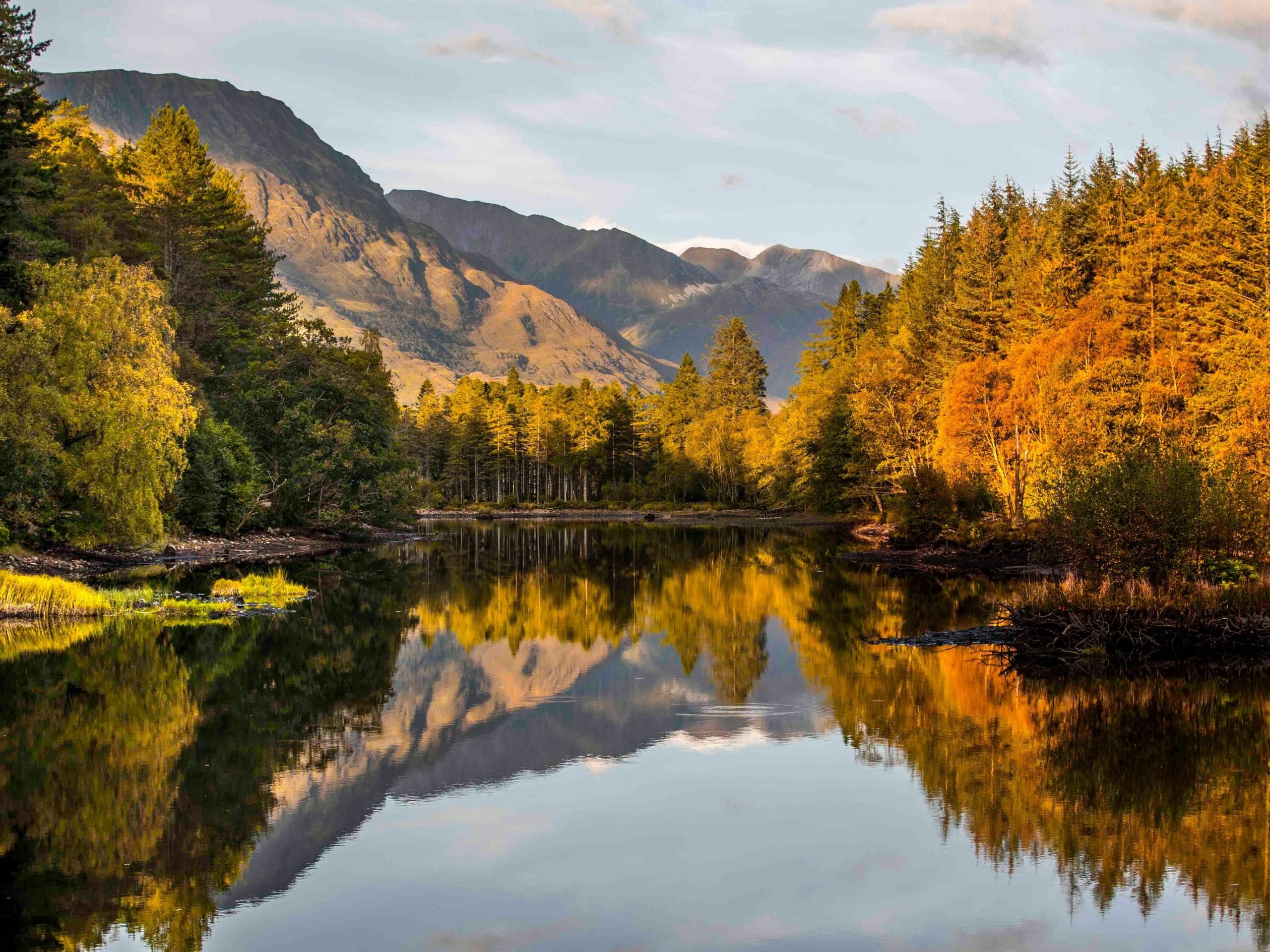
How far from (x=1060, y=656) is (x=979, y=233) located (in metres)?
50.7

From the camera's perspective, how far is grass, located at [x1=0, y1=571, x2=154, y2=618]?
26.7 metres

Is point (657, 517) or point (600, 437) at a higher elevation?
point (600, 437)

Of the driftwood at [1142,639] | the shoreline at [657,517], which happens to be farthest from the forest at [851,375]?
the shoreline at [657,517]

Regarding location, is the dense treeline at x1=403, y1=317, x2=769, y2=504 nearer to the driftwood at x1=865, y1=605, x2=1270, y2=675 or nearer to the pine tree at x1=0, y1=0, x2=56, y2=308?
the pine tree at x1=0, y1=0, x2=56, y2=308

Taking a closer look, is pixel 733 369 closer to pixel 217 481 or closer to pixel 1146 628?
pixel 217 481

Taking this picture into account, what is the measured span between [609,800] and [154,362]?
3119 centimetres

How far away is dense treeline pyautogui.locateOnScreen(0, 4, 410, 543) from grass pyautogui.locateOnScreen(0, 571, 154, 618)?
7.08m

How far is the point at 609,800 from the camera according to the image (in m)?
13.7

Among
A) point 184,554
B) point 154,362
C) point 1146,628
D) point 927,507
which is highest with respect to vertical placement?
point 154,362

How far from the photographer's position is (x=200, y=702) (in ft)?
58.4

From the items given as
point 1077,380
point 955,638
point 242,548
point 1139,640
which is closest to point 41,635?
point 955,638

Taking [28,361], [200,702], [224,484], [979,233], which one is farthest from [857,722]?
[979,233]

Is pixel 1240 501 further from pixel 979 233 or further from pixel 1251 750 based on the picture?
pixel 979 233

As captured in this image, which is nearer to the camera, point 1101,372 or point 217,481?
point 1101,372
